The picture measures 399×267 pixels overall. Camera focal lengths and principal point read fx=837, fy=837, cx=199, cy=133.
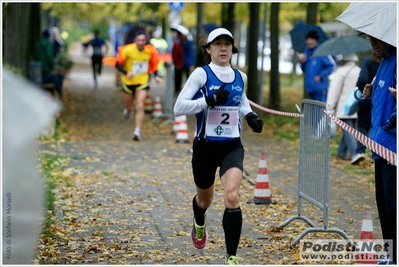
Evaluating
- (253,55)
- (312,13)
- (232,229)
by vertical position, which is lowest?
(232,229)

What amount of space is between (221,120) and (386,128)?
1435 millimetres

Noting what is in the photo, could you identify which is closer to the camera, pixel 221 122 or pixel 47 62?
pixel 221 122

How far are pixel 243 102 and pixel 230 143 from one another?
1.47 feet

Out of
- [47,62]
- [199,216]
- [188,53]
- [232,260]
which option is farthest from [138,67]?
[232,260]

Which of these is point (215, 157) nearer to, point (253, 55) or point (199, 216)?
point (199, 216)

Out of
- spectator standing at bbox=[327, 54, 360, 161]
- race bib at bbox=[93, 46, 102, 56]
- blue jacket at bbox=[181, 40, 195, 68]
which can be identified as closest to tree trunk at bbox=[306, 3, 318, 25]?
spectator standing at bbox=[327, 54, 360, 161]

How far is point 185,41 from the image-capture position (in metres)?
25.8

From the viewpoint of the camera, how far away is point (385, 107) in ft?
20.3

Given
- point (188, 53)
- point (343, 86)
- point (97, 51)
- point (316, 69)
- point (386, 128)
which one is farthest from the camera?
point (97, 51)

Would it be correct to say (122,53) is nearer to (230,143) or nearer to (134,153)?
(134,153)

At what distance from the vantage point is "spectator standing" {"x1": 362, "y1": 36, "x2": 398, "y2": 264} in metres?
6.13

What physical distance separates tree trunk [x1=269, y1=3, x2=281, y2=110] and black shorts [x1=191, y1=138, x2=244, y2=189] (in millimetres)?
16122

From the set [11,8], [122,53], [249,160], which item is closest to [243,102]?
[249,160]

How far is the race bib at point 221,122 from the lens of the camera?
691 cm
